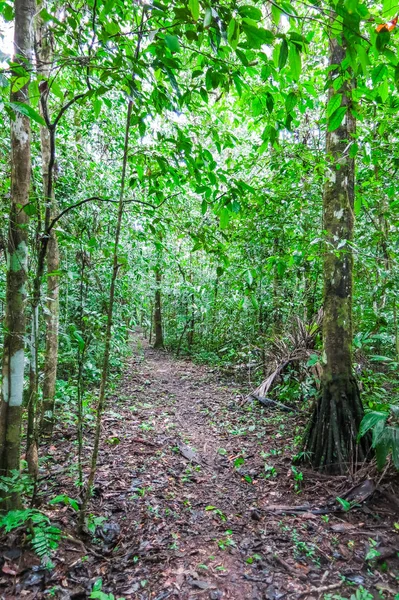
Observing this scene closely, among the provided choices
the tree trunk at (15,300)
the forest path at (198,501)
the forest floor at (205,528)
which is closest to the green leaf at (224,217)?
the tree trunk at (15,300)

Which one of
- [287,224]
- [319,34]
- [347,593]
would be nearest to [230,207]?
[347,593]

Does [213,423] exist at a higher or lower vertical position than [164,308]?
lower

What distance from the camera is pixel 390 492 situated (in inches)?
121

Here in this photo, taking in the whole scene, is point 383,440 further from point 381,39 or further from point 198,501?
point 381,39

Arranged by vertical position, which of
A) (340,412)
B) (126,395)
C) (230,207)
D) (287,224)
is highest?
(287,224)

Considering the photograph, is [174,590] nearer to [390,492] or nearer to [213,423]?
[390,492]

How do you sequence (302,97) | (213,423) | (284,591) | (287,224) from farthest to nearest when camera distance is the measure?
(287,224) → (213,423) → (302,97) → (284,591)

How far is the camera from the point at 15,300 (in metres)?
2.37

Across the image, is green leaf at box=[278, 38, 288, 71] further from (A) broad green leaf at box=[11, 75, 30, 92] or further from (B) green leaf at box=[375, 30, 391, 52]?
(A) broad green leaf at box=[11, 75, 30, 92]

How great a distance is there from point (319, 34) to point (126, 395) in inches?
293

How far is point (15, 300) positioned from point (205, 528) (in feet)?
8.22

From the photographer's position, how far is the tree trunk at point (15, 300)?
2.32 metres

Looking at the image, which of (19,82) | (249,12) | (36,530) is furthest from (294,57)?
(36,530)

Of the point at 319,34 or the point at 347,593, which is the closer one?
the point at 347,593
